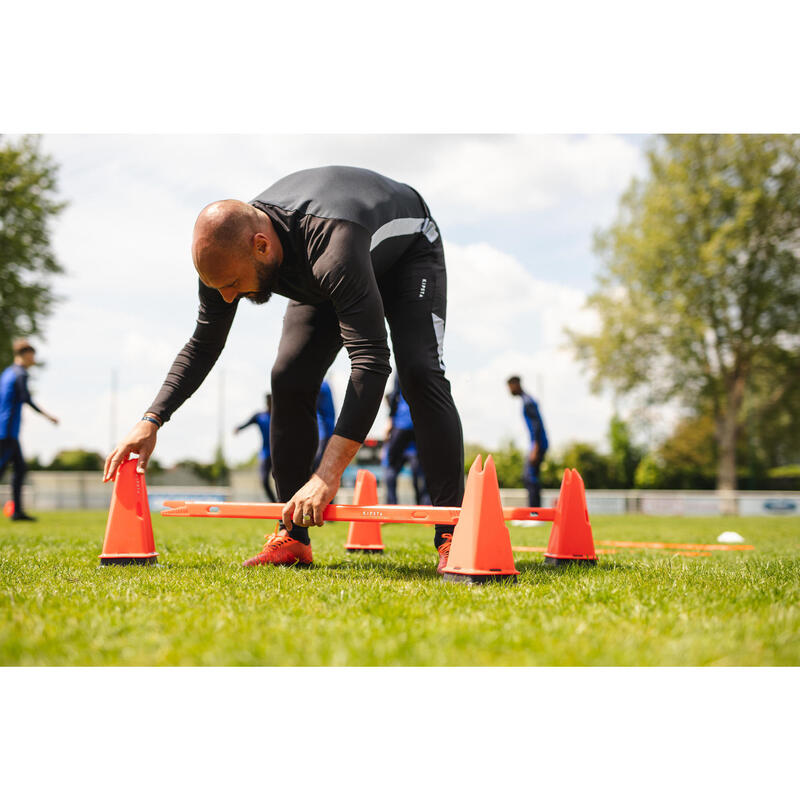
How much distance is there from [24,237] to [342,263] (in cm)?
2300

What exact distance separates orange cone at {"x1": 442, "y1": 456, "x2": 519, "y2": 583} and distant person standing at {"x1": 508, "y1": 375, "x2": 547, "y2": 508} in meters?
7.83

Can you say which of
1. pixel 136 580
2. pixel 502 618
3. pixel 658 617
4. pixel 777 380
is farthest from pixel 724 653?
pixel 777 380

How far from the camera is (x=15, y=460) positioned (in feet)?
31.9

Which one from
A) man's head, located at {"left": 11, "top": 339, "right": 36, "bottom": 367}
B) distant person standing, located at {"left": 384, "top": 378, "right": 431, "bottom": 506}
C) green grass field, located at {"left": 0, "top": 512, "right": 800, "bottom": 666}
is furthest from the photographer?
man's head, located at {"left": 11, "top": 339, "right": 36, "bottom": 367}

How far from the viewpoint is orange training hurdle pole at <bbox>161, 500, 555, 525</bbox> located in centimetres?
307

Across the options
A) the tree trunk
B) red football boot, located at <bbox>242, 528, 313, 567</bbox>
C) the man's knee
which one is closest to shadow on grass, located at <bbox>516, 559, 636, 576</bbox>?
the man's knee

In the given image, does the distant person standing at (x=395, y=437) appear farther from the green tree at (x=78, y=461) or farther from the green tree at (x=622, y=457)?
the green tree at (x=78, y=461)

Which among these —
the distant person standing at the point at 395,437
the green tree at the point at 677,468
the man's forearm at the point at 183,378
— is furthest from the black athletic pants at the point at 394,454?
the green tree at the point at 677,468

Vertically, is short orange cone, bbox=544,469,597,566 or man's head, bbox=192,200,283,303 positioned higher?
man's head, bbox=192,200,283,303

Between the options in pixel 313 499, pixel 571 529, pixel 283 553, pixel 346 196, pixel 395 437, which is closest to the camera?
pixel 313 499

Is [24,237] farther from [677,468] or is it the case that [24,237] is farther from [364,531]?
[677,468]

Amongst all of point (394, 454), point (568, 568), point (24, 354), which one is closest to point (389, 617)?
point (568, 568)

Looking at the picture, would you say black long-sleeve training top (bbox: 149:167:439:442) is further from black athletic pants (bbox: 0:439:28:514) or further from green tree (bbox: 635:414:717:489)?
green tree (bbox: 635:414:717:489)

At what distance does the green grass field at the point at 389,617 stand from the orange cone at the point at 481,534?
9cm
